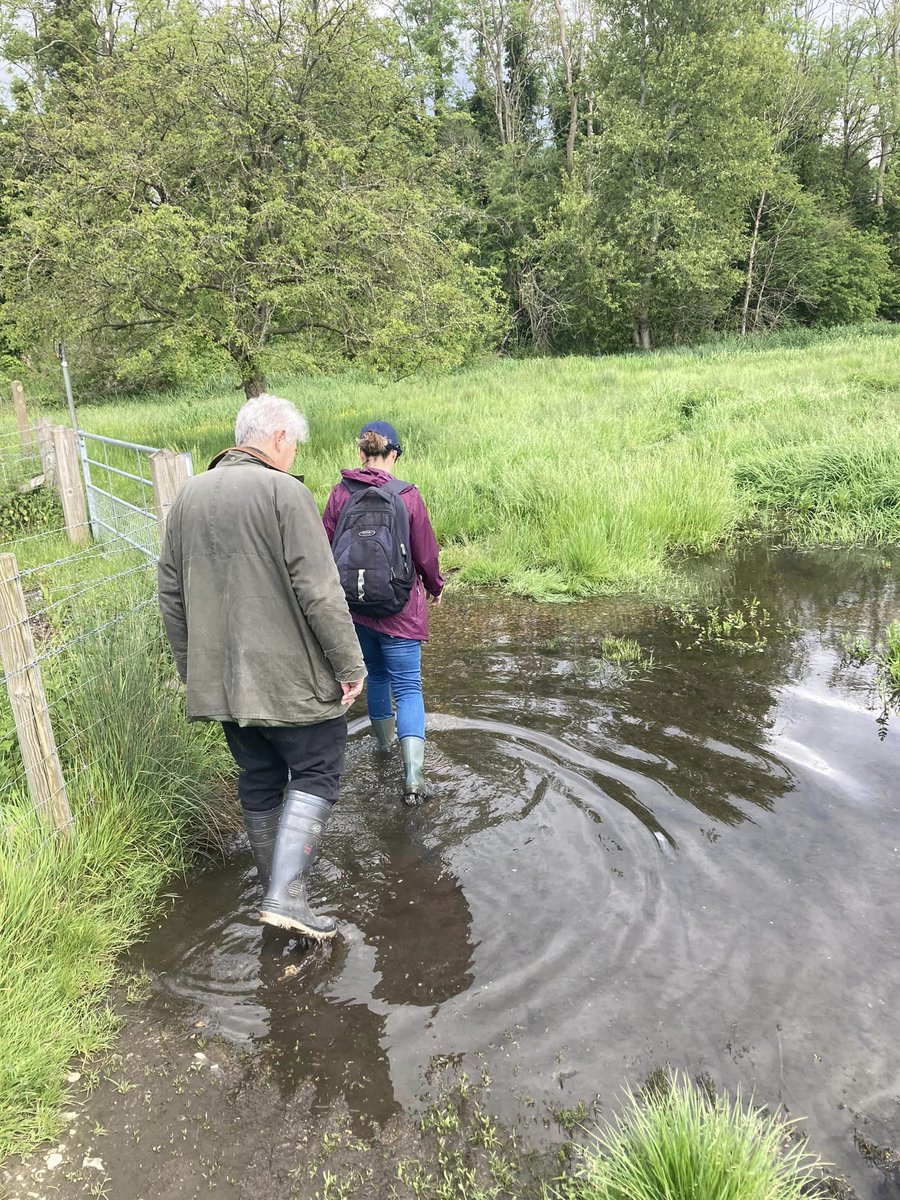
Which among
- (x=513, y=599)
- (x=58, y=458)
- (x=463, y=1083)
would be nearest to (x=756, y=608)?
(x=513, y=599)

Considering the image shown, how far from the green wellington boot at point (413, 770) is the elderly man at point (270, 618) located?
3.58 ft

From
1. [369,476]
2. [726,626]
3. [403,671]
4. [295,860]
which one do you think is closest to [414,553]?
[369,476]

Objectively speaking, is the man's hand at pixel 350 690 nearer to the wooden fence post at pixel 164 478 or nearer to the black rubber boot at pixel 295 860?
the black rubber boot at pixel 295 860

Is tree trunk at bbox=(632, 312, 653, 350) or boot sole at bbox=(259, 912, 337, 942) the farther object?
tree trunk at bbox=(632, 312, 653, 350)

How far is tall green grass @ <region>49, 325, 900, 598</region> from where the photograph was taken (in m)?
8.01

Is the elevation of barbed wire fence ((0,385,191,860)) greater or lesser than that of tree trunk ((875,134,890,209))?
lesser

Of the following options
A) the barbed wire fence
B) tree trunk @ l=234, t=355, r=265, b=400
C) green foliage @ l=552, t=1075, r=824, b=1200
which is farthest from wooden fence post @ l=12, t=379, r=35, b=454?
green foliage @ l=552, t=1075, r=824, b=1200

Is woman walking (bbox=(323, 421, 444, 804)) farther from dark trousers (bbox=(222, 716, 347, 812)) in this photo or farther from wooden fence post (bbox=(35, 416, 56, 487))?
wooden fence post (bbox=(35, 416, 56, 487))

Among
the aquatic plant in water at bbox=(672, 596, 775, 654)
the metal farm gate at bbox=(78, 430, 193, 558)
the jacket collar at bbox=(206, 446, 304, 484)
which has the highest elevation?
the jacket collar at bbox=(206, 446, 304, 484)

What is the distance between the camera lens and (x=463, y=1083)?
2465 millimetres

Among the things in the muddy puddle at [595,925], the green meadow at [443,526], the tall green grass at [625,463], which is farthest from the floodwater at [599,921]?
the tall green grass at [625,463]

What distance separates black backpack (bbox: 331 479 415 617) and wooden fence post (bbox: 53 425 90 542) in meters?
5.61

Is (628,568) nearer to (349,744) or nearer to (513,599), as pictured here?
(513,599)

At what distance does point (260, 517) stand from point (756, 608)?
534cm
